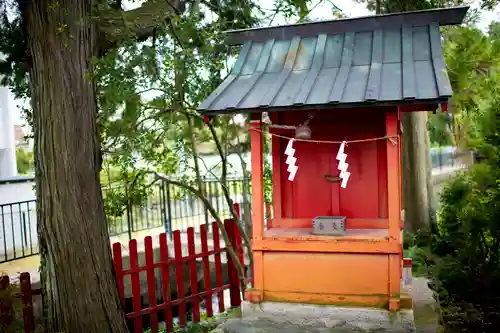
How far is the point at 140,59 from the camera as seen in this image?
22.0ft

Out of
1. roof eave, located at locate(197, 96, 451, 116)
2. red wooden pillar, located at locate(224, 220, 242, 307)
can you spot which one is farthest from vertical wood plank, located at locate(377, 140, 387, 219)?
red wooden pillar, located at locate(224, 220, 242, 307)

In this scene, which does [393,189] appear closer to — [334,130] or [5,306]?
[334,130]

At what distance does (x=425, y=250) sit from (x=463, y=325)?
3.71 metres

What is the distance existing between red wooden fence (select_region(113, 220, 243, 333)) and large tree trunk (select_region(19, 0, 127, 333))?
70 cm

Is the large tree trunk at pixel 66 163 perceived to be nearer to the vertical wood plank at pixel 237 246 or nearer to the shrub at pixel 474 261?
the vertical wood plank at pixel 237 246

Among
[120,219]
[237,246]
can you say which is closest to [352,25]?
[237,246]

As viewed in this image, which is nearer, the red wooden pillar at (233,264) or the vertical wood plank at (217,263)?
the vertical wood plank at (217,263)

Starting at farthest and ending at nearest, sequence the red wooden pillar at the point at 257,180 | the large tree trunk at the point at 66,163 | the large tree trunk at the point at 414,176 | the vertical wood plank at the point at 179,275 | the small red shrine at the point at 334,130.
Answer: the large tree trunk at the point at 414,176
the vertical wood plank at the point at 179,275
the large tree trunk at the point at 66,163
the red wooden pillar at the point at 257,180
the small red shrine at the point at 334,130

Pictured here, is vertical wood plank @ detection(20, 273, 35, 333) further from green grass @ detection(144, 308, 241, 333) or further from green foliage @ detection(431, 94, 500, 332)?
green foliage @ detection(431, 94, 500, 332)

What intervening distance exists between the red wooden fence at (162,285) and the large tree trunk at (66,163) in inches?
12.5

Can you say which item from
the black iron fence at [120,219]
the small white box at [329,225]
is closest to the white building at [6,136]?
the black iron fence at [120,219]

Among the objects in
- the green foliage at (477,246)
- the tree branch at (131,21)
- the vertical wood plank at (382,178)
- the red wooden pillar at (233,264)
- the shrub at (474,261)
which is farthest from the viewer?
the red wooden pillar at (233,264)

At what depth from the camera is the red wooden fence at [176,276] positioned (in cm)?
809

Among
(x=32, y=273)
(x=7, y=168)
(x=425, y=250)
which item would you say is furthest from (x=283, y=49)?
(x=7, y=168)
